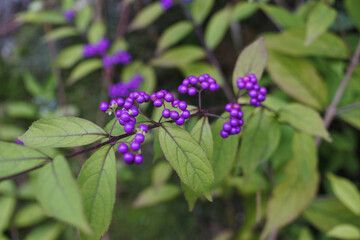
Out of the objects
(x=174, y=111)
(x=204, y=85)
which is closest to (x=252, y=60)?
(x=204, y=85)

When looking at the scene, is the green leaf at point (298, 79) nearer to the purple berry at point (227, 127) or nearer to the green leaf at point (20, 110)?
the purple berry at point (227, 127)

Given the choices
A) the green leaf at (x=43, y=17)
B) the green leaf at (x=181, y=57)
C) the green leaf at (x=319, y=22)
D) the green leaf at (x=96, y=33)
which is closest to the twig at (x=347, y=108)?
the green leaf at (x=319, y=22)

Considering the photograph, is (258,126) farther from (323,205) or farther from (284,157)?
(323,205)

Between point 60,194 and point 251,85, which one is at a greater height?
point 60,194

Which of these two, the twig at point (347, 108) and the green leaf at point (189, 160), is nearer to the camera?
the green leaf at point (189, 160)

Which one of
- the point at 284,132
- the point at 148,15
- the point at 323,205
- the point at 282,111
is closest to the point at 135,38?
the point at 148,15

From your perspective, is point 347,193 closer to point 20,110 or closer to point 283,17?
point 283,17
